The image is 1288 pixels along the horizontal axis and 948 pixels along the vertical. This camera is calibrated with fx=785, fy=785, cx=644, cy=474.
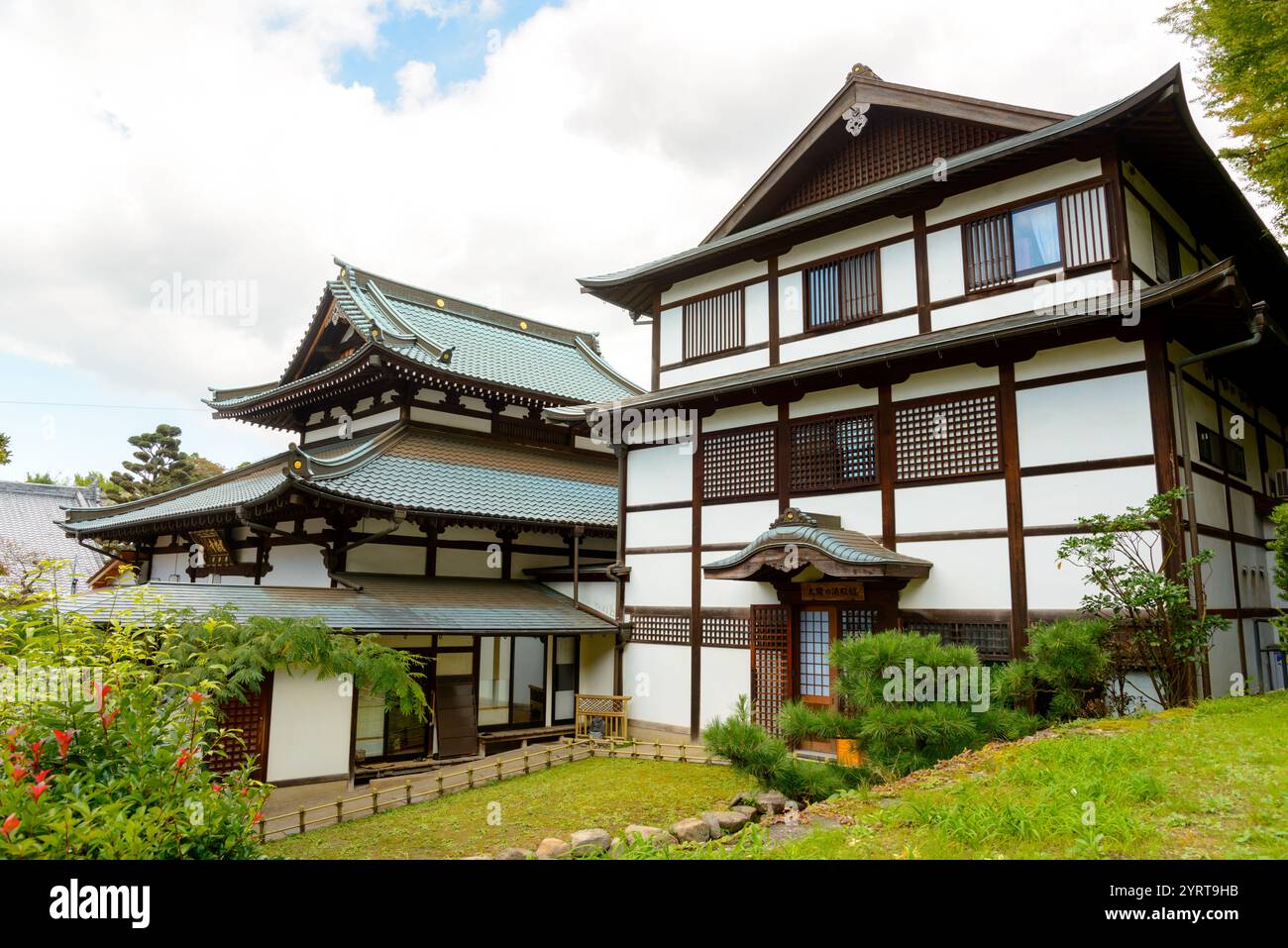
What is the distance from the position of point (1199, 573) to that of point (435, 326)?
19.8 meters

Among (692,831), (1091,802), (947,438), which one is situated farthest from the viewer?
(947,438)

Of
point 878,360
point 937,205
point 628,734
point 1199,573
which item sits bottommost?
point 628,734

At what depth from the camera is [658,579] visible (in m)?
17.5

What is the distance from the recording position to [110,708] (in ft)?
16.1

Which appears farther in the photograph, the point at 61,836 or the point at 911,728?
the point at 911,728

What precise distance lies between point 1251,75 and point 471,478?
55.6ft

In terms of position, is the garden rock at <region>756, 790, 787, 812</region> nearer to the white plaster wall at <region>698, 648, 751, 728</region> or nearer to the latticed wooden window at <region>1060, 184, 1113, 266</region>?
the white plaster wall at <region>698, 648, 751, 728</region>

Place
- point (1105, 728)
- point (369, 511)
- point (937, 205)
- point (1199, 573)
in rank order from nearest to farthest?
point (1105, 728) < point (1199, 573) < point (937, 205) < point (369, 511)

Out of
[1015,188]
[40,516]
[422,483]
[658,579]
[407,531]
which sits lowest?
[658,579]

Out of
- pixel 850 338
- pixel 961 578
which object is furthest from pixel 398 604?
pixel 961 578

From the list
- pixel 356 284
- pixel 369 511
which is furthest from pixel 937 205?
pixel 356 284

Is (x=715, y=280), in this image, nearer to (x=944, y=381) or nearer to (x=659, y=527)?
(x=659, y=527)
